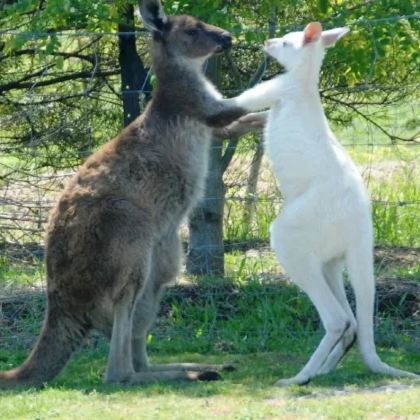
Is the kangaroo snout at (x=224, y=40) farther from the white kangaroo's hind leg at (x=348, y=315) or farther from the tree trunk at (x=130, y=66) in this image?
the tree trunk at (x=130, y=66)

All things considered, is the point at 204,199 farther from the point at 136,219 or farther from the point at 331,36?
the point at 331,36

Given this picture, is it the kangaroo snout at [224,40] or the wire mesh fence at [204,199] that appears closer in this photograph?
the kangaroo snout at [224,40]

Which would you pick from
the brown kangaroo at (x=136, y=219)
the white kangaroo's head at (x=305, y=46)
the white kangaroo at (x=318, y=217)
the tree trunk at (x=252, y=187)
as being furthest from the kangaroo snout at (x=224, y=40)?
the tree trunk at (x=252, y=187)

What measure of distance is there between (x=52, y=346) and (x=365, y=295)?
184 cm

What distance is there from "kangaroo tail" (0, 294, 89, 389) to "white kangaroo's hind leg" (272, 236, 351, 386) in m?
1.24

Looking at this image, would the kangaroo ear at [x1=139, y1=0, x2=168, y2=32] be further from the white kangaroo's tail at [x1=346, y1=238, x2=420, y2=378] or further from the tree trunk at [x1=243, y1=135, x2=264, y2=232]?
the white kangaroo's tail at [x1=346, y1=238, x2=420, y2=378]

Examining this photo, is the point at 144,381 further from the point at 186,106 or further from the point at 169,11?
the point at 169,11

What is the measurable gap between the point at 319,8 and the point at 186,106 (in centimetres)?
218

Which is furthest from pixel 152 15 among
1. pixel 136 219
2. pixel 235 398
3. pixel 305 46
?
pixel 235 398

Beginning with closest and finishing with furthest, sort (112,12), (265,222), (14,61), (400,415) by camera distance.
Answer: (400,415) < (112,12) < (265,222) < (14,61)

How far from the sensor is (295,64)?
6.32 meters

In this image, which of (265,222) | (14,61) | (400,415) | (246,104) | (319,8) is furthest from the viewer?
(14,61)

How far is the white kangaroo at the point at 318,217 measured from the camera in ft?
19.8

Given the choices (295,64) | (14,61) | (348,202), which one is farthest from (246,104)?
(14,61)
